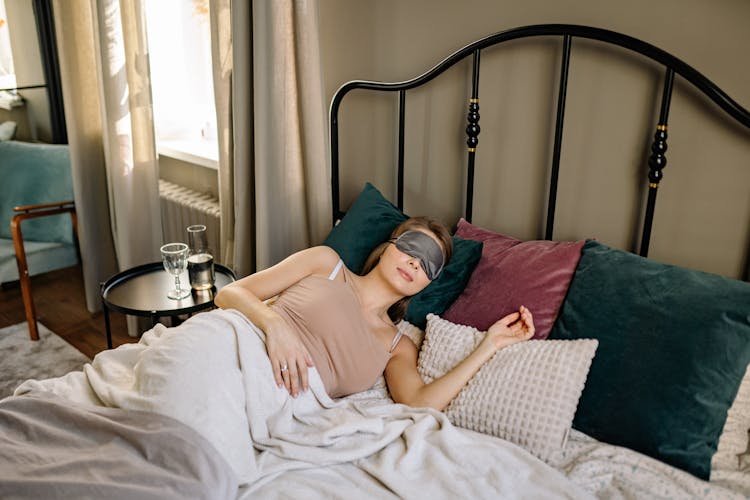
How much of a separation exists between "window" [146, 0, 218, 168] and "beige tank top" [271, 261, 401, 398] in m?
1.73

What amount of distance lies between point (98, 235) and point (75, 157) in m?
0.41

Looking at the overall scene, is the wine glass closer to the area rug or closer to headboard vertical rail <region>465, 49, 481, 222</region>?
the area rug

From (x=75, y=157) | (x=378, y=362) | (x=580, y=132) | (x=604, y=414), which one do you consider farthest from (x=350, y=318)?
(x=75, y=157)

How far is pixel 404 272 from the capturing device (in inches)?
62.6

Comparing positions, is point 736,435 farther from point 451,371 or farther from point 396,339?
point 396,339

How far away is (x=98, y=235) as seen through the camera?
10.0ft

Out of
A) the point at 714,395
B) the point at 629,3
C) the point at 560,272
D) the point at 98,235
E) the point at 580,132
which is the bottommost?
the point at 98,235

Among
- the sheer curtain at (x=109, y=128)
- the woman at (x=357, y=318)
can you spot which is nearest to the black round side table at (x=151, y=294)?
the woman at (x=357, y=318)

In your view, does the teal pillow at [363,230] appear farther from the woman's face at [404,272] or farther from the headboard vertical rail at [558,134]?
the headboard vertical rail at [558,134]

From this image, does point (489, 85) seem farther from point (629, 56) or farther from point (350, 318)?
point (350, 318)

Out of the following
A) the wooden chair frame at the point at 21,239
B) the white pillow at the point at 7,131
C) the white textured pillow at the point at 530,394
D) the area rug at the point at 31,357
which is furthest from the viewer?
the white pillow at the point at 7,131

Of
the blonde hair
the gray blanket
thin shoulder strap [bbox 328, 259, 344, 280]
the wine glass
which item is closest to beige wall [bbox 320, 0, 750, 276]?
the blonde hair

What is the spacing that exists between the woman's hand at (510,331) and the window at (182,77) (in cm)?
203

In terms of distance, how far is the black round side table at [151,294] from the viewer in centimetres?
197
